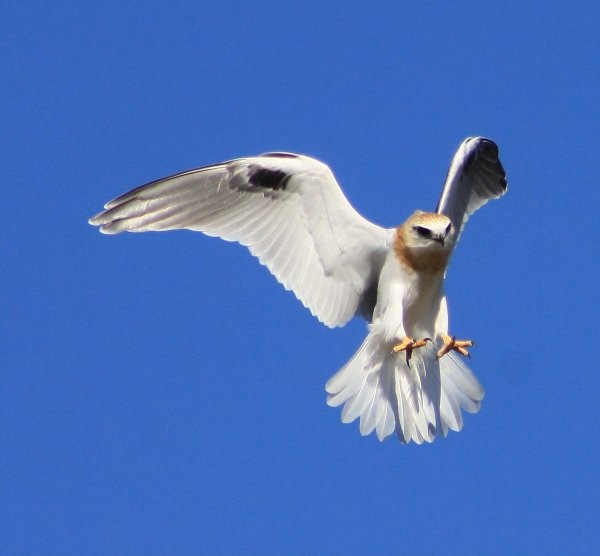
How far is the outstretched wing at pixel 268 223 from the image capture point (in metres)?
11.5

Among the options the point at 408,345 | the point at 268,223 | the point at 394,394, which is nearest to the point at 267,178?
the point at 268,223

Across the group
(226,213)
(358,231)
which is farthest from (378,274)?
(226,213)

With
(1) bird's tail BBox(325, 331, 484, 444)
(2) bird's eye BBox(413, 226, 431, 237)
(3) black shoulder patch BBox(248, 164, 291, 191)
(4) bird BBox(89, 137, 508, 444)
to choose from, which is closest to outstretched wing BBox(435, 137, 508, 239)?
(4) bird BBox(89, 137, 508, 444)

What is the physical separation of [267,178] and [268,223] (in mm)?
309

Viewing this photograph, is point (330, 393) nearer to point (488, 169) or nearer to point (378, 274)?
point (378, 274)

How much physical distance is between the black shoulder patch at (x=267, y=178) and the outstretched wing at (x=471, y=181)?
4.09 ft

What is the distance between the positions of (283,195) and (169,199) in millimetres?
768

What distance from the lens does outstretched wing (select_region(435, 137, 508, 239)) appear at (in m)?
12.1

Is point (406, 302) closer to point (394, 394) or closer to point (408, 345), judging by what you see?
point (408, 345)

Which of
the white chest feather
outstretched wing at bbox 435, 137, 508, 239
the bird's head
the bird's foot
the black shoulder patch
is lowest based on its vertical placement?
the bird's foot

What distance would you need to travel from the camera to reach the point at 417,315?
456 inches

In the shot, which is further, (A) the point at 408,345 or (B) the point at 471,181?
(B) the point at 471,181

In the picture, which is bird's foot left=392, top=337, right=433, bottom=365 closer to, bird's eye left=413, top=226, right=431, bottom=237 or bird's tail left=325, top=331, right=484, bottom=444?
bird's tail left=325, top=331, right=484, bottom=444

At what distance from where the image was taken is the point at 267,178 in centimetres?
1151
